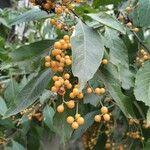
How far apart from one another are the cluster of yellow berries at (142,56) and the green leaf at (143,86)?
0.20 meters

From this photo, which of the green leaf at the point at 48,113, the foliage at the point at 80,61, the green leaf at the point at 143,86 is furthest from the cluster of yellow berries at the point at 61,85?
the green leaf at the point at 48,113

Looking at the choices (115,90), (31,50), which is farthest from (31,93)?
(115,90)

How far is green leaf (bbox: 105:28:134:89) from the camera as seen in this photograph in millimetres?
1227

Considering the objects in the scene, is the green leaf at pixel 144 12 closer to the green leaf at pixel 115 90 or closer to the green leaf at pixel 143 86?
the green leaf at pixel 143 86

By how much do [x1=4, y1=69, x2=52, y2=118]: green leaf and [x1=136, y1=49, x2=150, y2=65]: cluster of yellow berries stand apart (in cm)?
42

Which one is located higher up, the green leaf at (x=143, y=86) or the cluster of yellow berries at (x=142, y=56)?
the green leaf at (x=143, y=86)

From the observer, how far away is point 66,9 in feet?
→ 3.84

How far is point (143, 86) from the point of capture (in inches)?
50.1

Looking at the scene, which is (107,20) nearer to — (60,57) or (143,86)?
(60,57)

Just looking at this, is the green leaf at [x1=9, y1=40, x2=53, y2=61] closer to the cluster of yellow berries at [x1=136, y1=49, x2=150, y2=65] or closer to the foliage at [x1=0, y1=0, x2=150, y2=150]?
the foliage at [x1=0, y1=0, x2=150, y2=150]

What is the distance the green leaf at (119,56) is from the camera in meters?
1.23

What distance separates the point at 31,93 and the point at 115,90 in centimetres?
24

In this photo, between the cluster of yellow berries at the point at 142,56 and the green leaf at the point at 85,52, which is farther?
the cluster of yellow berries at the point at 142,56

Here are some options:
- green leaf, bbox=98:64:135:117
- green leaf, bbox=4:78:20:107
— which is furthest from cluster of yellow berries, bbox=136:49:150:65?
green leaf, bbox=4:78:20:107
